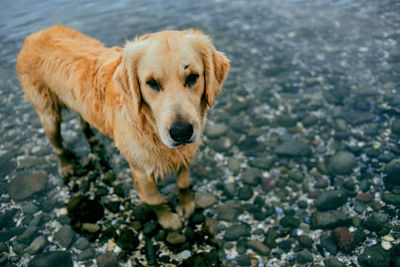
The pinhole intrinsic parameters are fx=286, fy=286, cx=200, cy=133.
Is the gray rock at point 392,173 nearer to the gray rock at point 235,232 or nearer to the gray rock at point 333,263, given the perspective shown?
the gray rock at point 333,263

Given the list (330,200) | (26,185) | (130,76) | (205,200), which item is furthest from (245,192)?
(26,185)

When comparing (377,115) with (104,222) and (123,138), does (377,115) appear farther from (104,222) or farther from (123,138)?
(104,222)

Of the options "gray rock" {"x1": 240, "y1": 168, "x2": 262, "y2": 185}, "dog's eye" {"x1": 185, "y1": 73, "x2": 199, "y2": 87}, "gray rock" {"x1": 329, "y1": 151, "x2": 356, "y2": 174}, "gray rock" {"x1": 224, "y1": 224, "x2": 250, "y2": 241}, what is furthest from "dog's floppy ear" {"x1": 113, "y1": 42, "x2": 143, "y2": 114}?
"gray rock" {"x1": 329, "y1": 151, "x2": 356, "y2": 174}

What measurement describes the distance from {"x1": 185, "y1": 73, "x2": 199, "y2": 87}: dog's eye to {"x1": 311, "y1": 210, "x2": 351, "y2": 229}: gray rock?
233 cm

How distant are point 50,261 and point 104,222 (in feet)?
2.37

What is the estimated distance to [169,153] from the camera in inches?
120

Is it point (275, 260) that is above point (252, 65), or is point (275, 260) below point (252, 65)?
below

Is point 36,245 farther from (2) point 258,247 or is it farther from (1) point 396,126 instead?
(1) point 396,126

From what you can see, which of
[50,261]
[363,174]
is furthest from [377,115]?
[50,261]

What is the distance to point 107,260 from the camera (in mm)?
3332

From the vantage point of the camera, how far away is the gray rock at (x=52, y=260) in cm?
334

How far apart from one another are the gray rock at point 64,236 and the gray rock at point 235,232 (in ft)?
6.42

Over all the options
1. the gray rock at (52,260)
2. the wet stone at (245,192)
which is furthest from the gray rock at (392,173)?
the gray rock at (52,260)

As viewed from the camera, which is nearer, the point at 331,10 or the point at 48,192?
the point at 48,192
